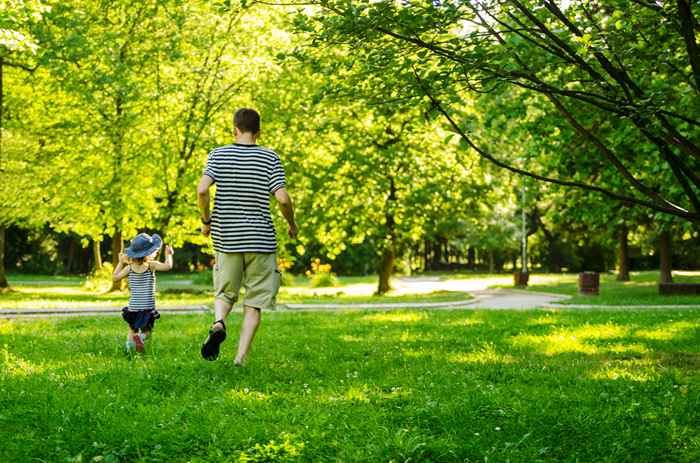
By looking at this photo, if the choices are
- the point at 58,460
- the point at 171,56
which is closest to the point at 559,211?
the point at 171,56

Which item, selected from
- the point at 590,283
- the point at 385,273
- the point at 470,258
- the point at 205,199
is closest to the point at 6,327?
the point at 205,199

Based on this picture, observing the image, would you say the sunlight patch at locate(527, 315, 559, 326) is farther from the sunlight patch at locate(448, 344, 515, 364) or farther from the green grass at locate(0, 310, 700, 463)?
the sunlight patch at locate(448, 344, 515, 364)

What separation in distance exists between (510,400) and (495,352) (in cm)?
281

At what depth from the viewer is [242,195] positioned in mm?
6418

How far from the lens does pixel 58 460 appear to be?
4.29m

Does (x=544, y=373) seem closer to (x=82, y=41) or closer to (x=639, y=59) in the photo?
(x=639, y=59)

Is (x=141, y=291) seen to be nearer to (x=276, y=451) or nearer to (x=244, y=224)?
(x=244, y=224)

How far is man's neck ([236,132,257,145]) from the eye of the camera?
6.68 metres

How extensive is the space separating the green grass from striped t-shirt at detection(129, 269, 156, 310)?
0.58m

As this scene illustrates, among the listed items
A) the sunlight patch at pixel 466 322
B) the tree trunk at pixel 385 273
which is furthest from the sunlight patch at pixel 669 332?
the tree trunk at pixel 385 273

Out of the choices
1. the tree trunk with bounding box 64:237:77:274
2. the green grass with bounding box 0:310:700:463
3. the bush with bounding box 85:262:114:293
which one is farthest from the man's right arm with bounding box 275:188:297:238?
the tree trunk with bounding box 64:237:77:274

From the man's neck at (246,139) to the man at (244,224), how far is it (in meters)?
0.01

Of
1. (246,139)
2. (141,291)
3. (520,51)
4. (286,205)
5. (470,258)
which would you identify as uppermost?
(520,51)

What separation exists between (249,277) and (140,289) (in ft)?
6.93
